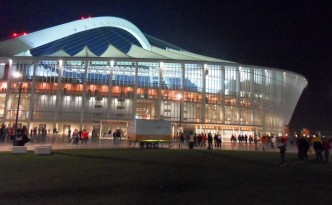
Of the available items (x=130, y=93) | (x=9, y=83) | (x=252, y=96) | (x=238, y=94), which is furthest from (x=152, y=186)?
(x=252, y=96)

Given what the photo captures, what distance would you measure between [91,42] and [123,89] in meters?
18.5

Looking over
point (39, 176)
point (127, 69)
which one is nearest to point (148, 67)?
point (127, 69)

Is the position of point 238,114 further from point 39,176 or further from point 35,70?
point 39,176

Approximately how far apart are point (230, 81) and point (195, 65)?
28.2 ft

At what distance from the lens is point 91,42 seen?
72.6 m

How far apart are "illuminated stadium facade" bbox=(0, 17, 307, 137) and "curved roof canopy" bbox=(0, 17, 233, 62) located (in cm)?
24

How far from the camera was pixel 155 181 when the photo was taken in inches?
412

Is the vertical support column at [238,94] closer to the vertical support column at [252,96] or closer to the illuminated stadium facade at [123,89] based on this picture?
the illuminated stadium facade at [123,89]

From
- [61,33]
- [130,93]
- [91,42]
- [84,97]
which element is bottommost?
[84,97]

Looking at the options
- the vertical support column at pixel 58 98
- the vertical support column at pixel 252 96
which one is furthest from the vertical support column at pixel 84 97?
the vertical support column at pixel 252 96

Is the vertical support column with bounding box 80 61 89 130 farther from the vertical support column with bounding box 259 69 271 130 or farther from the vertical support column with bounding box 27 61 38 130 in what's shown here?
the vertical support column with bounding box 259 69 271 130

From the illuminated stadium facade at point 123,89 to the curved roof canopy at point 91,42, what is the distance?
9.3 inches

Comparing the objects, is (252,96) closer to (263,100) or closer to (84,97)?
(263,100)

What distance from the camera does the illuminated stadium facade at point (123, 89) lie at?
59.2 m
